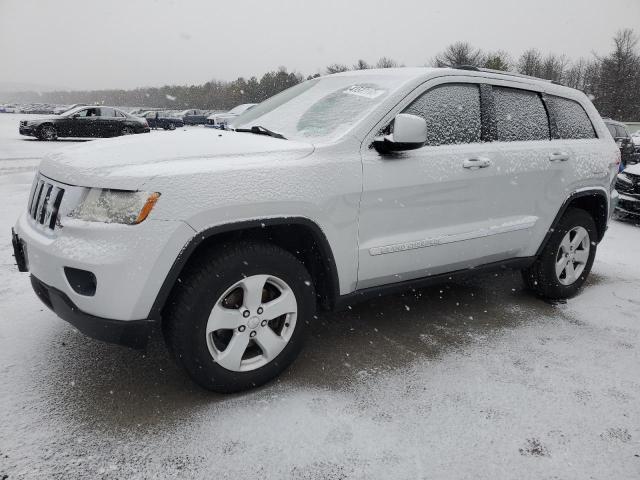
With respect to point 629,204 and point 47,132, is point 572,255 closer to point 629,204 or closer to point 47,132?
point 629,204

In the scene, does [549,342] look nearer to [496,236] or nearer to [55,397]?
[496,236]

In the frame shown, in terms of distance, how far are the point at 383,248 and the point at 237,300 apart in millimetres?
884

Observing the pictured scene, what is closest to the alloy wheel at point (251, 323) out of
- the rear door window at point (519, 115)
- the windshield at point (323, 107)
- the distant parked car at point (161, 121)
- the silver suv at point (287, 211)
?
the silver suv at point (287, 211)

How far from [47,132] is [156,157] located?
1930 cm

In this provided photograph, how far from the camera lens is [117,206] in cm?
219

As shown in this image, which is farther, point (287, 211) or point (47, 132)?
point (47, 132)

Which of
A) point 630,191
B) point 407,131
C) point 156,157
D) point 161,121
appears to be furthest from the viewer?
point 161,121

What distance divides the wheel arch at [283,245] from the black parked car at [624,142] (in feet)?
33.2

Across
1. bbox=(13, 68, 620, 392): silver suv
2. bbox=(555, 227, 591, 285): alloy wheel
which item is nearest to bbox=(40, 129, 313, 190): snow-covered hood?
bbox=(13, 68, 620, 392): silver suv

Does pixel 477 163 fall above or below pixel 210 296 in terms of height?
above

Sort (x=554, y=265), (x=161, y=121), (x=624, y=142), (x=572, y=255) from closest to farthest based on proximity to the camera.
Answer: (x=554, y=265) < (x=572, y=255) < (x=624, y=142) < (x=161, y=121)

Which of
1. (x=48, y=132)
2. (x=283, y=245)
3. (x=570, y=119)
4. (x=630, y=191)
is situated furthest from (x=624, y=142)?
(x=48, y=132)

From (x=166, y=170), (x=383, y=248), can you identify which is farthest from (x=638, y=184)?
(x=166, y=170)

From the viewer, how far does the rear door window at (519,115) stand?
3.51 m
